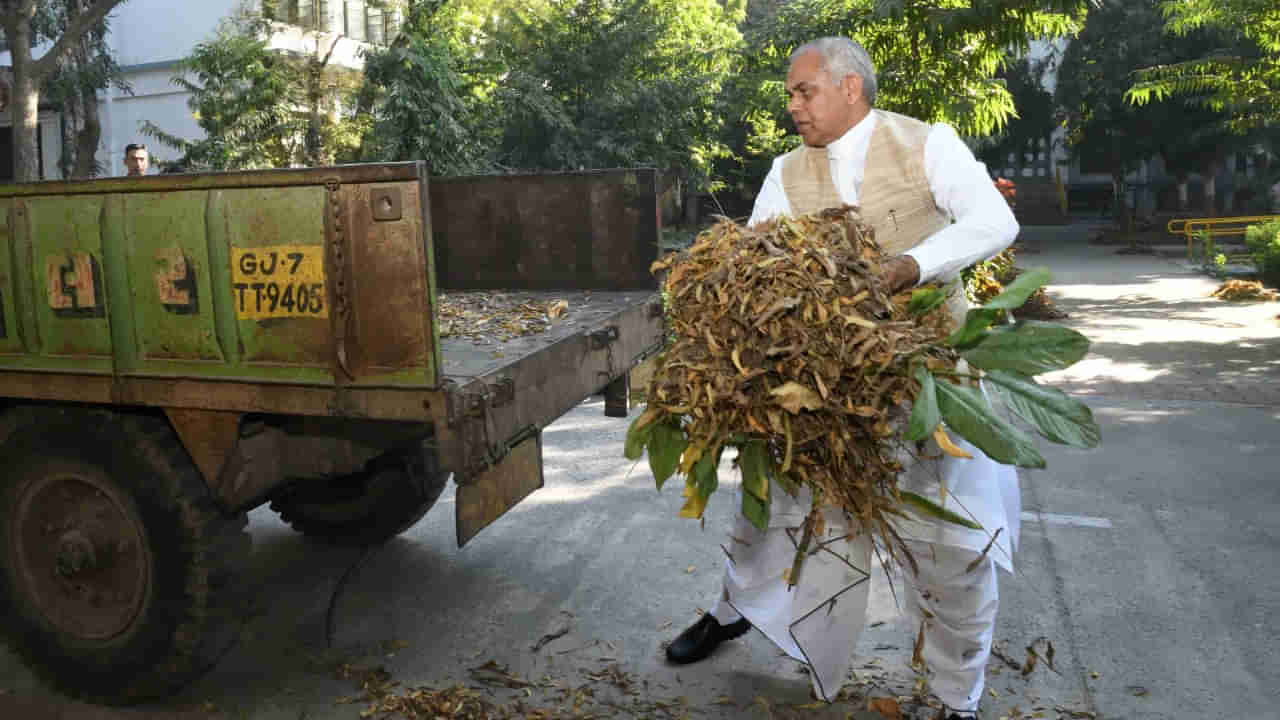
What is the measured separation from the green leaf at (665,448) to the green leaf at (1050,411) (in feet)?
2.72

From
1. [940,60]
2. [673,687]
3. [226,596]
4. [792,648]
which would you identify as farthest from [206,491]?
[940,60]

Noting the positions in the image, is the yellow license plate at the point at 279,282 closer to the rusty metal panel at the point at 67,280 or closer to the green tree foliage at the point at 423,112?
the rusty metal panel at the point at 67,280

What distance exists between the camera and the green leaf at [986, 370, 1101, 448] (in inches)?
108

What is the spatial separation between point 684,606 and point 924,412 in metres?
2.11

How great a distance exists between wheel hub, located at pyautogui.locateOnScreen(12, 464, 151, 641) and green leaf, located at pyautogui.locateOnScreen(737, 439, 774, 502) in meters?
2.06

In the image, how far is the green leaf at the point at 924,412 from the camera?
2557 mm

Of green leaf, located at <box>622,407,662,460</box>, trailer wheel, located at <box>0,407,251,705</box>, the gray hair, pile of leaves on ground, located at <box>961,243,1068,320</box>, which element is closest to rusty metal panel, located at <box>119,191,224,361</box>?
trailer wheel, located at <box>0,407,251,705</box>

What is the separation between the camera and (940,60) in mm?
9320

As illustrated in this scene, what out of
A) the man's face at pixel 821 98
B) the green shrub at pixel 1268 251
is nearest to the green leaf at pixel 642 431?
the man's face at pixel 821 98

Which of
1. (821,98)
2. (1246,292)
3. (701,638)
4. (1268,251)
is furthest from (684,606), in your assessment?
(1268,251)

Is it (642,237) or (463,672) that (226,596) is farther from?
(642,237)

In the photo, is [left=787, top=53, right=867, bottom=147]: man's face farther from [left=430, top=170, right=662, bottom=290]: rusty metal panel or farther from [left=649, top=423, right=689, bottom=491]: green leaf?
[left=430, top=170, right=662, bottom=290]: rusty metal panel

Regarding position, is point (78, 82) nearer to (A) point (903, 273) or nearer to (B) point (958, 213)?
(B) point (958, 213)

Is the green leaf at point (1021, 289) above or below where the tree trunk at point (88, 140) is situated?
below
